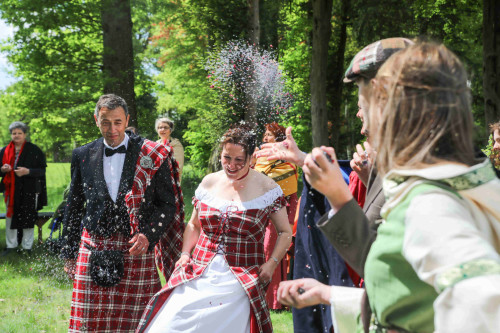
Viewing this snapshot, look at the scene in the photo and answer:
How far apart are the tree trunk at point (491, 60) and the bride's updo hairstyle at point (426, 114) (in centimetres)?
1058

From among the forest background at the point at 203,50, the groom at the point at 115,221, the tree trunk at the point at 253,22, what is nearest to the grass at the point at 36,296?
the groom at the point at 115,221

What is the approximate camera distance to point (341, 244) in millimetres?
1806

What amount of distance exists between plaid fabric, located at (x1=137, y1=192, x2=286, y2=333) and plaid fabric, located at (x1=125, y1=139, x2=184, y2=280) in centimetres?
48

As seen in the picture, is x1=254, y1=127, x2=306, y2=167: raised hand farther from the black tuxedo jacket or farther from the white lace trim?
the black tuxedo jacket

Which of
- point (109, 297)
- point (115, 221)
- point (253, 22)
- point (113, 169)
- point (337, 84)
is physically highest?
point (253, 22)

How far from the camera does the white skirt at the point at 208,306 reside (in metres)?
3.56

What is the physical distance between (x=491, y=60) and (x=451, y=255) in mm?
11650

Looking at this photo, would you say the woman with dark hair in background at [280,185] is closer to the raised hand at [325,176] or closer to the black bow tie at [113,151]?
the black bow tie at [113,151]

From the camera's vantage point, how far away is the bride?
3.64 meters

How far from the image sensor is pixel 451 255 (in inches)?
47.0

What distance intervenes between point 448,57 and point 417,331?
74 cm

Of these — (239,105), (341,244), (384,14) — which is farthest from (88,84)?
(341,244)

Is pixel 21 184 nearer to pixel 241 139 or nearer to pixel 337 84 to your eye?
pixel 241 139

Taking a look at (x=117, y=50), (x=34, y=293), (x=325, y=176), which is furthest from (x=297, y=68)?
(x=325, y=176)
